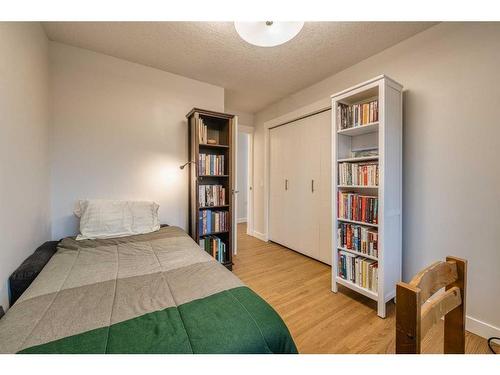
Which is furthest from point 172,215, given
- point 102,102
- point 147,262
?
point 102,102

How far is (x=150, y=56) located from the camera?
218cm

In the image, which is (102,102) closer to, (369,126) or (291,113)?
(291,113)

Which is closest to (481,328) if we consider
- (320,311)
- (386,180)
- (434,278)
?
(320,311)

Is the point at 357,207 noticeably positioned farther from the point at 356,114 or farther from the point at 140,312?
the point at 140,312

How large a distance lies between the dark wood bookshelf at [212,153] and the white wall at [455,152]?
1788 mm

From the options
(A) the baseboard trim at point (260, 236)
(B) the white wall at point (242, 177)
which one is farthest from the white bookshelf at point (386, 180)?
(B) the white wall at point (242, 177)

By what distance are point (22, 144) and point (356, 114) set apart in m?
2.56

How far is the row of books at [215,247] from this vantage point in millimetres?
2465

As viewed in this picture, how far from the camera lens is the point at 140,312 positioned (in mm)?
840

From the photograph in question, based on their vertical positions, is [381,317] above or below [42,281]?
below

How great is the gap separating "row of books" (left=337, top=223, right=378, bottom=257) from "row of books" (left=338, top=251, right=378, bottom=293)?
0.31ft

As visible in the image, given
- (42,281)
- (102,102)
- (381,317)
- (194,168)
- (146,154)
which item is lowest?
(381,317)

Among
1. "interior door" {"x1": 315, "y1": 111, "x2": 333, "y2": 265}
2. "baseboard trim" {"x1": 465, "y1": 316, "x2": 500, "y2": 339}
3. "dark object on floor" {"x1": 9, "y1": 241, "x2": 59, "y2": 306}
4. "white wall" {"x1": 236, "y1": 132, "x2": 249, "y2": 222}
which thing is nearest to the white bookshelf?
"baseboard trim" {"x1": 465, "y1": 316, "x2": 500, "y2": 339}
